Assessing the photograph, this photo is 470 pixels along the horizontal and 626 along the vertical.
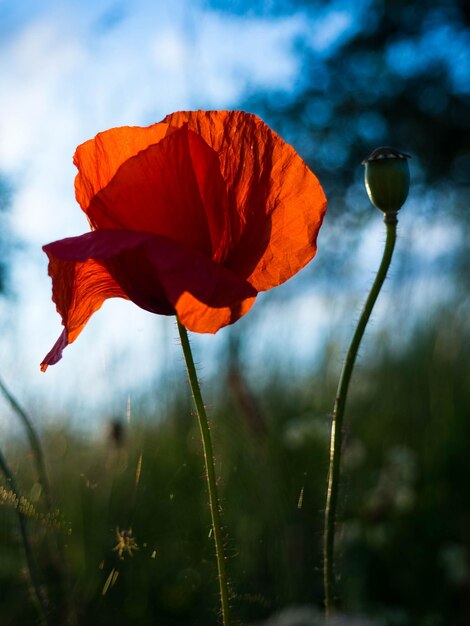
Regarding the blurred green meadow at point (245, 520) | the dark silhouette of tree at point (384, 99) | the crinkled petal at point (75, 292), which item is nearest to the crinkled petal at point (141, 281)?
the crinkled petal at point (75, 292)

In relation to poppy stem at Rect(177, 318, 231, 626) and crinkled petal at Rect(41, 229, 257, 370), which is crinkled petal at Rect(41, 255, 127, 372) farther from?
poppy stem at Rect(177, 318, 231, 626)

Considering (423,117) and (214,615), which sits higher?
(423,117)

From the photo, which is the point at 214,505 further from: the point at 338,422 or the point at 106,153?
the point at 106,153

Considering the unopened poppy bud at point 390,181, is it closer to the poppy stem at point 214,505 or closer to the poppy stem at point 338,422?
the poppy stem at point 338,422

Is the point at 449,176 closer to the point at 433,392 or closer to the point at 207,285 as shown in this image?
the point at 433,392

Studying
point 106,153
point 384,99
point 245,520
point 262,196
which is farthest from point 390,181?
point 384,99

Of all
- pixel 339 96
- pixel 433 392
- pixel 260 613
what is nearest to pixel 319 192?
pixel 260 613
